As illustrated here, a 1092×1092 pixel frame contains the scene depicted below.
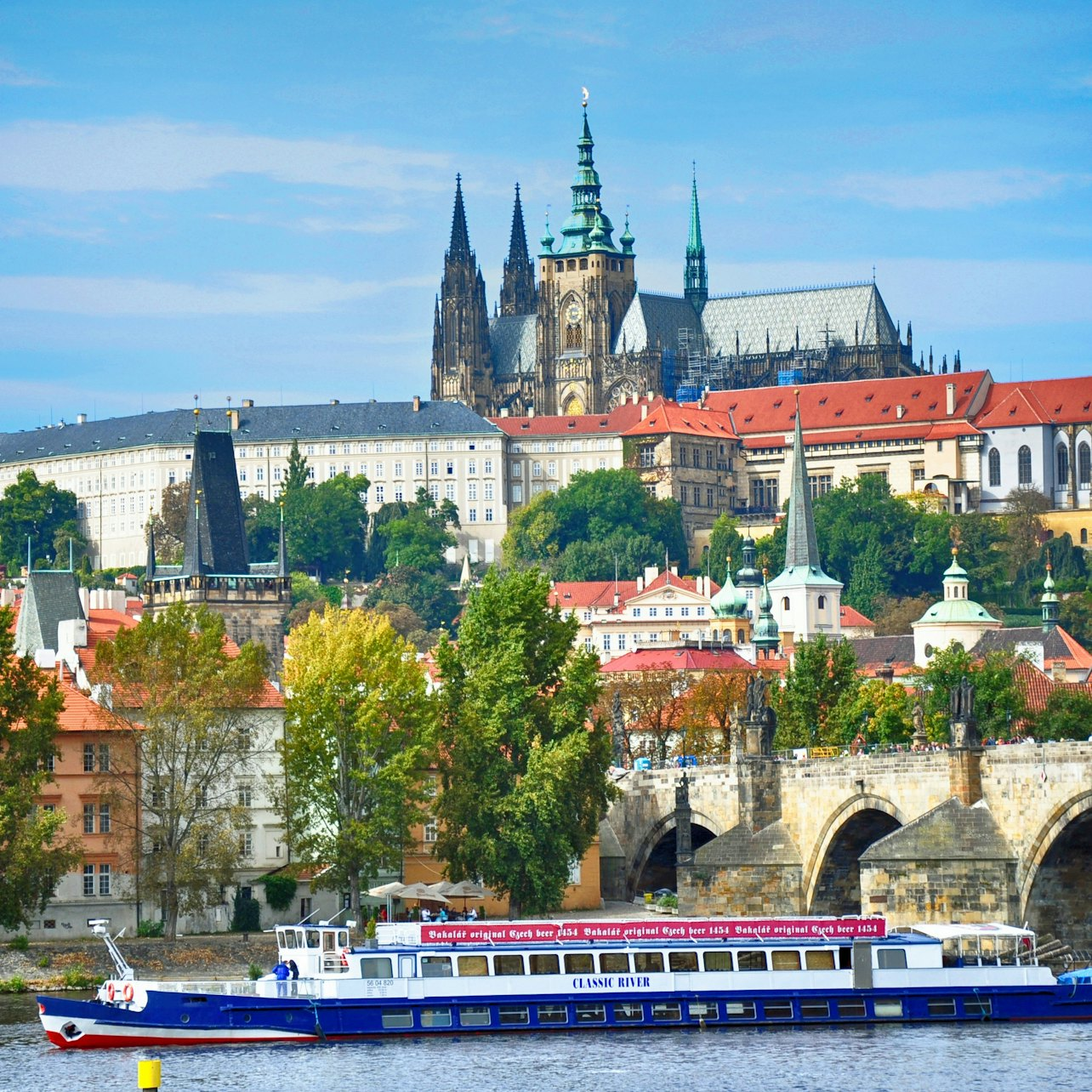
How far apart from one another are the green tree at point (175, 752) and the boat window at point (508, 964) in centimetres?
1421

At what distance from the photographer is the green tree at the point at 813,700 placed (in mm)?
104875

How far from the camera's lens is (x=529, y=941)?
70062mm

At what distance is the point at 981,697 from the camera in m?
110

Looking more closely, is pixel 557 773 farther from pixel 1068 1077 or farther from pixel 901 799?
pixel 1068 1077

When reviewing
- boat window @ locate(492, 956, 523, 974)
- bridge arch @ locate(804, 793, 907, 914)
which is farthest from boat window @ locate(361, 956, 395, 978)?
bridge arch @ locate(804, 793, 907, 914)

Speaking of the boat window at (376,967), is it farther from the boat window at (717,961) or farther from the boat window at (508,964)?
the boat window at (717,961)

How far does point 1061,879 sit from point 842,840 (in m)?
11.2

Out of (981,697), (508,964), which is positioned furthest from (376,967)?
(981,697)

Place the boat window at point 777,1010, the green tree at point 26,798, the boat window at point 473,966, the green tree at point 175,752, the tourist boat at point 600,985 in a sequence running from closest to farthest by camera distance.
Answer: the tourist boat at point 600,985, the boat window at point 777,1010, the boat window at point 473,966, the green tree at point 26,798, the green tree at point 175,752

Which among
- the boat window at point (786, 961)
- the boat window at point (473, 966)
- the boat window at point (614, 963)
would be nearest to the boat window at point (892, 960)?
the boat window at point (786, 961)

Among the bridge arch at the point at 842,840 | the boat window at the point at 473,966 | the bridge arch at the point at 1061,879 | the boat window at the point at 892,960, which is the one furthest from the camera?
the bridge arch at the point at 842,840

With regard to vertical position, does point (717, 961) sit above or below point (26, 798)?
below

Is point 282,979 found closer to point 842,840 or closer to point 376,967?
point 376,967

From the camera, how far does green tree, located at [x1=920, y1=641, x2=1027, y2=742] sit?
108 m
